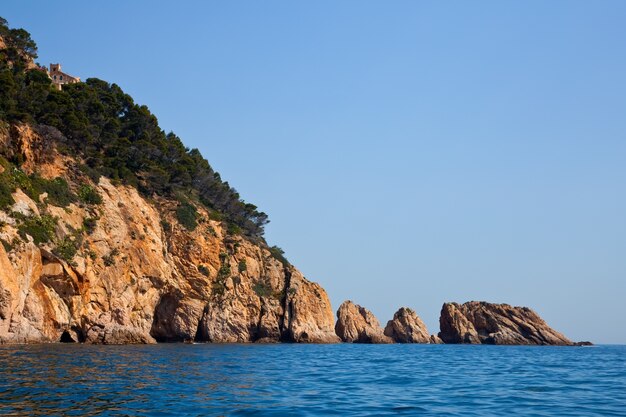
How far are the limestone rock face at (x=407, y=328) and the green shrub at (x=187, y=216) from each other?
53499 millimetres

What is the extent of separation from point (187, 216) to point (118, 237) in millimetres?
14055

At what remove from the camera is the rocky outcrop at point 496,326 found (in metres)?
99.4

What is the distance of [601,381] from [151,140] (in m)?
61.7

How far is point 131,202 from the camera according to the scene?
6066 cm

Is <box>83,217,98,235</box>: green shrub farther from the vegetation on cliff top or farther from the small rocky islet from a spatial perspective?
the vegetation on cliff top

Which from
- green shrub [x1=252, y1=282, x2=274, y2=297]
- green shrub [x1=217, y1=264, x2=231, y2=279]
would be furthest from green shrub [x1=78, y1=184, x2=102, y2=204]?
green shrub [x1=252, y1=282, x2=274, y2=297]

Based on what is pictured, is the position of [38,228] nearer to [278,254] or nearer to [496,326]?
[278,254]

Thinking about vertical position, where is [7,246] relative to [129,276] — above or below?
below

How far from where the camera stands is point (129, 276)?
5491 cm

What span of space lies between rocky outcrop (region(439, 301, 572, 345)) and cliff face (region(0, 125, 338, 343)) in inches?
1213

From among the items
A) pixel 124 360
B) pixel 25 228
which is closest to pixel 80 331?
pixel 25 228

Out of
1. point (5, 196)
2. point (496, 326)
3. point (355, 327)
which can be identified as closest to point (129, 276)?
point (5, 196)

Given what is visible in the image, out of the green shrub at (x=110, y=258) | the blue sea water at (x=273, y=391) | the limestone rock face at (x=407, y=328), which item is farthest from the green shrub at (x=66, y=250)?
the limestone rock face at (x=407, y=328)

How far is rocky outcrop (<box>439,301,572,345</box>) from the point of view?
99375mm
